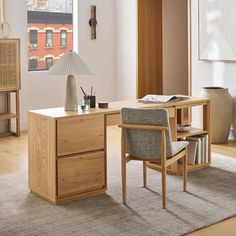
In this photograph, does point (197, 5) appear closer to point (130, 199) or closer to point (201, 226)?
point (130, 199)

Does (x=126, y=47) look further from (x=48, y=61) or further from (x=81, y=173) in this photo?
(x=81, y=173)

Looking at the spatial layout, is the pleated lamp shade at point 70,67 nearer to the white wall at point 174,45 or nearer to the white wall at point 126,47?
the white wall at point 126,47

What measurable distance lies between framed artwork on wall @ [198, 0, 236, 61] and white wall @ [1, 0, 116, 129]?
172 centimetres

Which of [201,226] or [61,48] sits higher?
[61,48]

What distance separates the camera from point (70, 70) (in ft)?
13.8

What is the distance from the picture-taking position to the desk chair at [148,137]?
402 centimetres

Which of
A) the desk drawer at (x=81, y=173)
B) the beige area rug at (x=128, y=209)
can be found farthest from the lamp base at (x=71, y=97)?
the beige area rug at (x=128, y=209)

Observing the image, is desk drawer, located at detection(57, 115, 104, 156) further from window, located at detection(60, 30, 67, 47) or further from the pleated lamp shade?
window, located at detection(60, 30, 67, 47)

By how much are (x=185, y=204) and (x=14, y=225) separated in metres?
1.28

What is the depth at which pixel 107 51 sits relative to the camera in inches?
314

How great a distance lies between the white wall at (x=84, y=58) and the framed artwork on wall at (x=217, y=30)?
172cm

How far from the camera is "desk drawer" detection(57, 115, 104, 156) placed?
4.12 metres

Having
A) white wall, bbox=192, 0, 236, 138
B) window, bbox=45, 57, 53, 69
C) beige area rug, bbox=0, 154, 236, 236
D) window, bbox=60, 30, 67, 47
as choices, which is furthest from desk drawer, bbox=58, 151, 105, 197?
window, bbox=60, 30, 67, 47

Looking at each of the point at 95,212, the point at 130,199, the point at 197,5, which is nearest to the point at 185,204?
the point at 130,199
